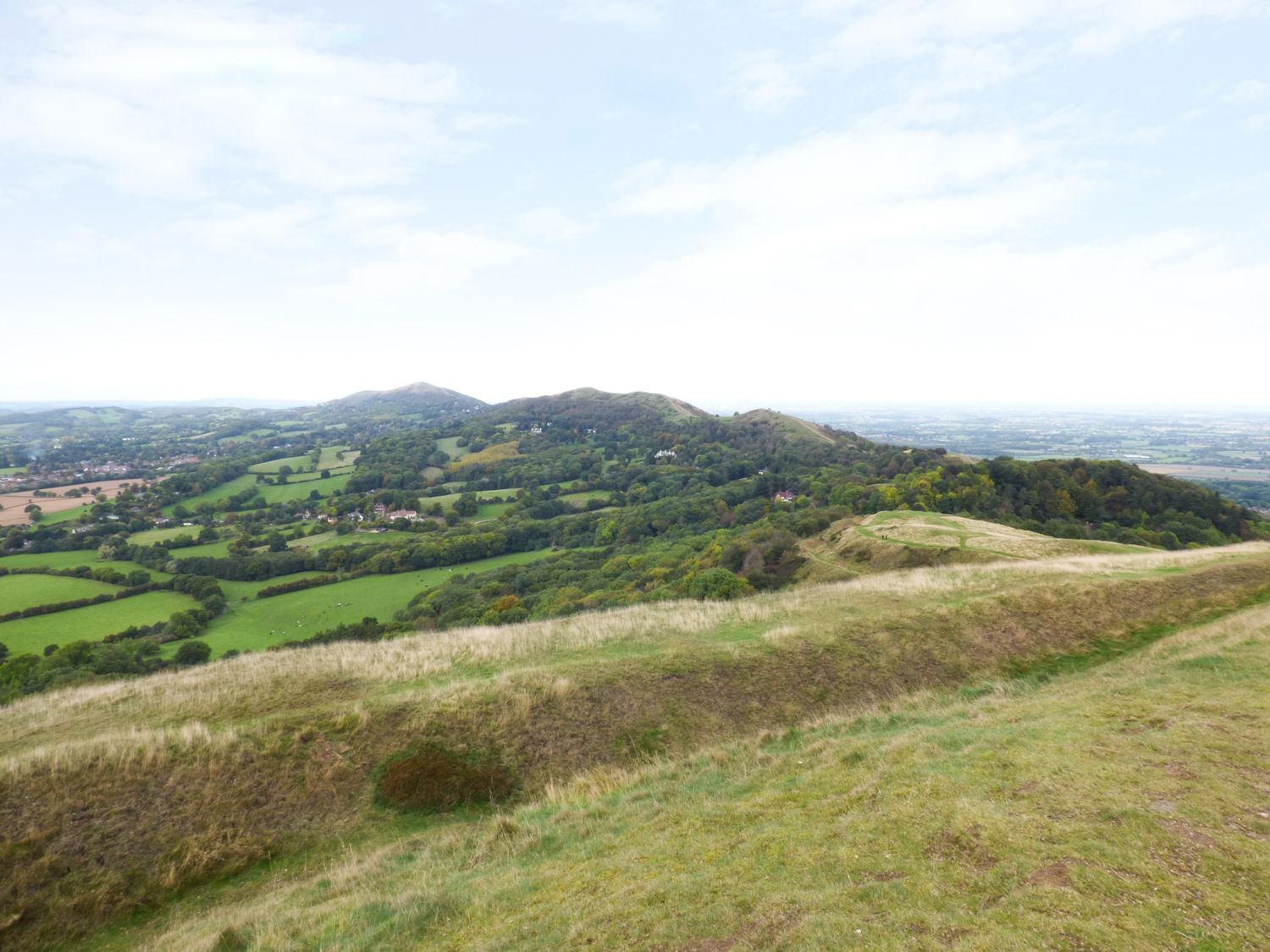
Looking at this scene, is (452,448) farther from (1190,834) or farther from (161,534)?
(1190,834)

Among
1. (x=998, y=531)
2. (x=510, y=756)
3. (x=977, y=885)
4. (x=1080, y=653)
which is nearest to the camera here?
(x=977, y=885)

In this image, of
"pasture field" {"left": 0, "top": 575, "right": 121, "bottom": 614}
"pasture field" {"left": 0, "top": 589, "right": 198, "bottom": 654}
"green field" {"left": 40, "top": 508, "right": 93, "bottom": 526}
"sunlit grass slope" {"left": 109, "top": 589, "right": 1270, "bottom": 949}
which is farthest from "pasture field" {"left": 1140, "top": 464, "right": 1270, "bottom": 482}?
"green field" {"left": 40, "top": 508, "right": 93, "bottom": 526}

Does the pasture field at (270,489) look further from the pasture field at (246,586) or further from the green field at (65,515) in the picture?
the pasture field at (246,586)

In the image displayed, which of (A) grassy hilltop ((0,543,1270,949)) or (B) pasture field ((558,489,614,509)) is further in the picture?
(B) pasture field ((558,489,614,509))

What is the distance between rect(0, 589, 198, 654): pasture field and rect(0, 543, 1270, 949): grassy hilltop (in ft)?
159

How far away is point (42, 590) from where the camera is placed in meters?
61.4

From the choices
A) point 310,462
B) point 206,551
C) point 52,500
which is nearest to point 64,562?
point 206,551

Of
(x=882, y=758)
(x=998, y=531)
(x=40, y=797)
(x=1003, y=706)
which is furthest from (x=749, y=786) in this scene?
(x=998, y=531)

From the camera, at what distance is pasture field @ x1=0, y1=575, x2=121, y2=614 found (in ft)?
188

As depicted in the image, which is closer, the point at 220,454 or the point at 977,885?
the point at 977,885

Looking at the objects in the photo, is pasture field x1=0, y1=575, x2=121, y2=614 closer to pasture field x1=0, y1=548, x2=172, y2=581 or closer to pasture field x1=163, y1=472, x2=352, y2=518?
pasture field x1=0, y1=548, x2=172, y2=581

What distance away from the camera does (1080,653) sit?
18.2 m

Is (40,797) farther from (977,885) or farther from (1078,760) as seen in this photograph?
(1078,760)

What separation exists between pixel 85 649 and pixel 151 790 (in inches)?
1962
